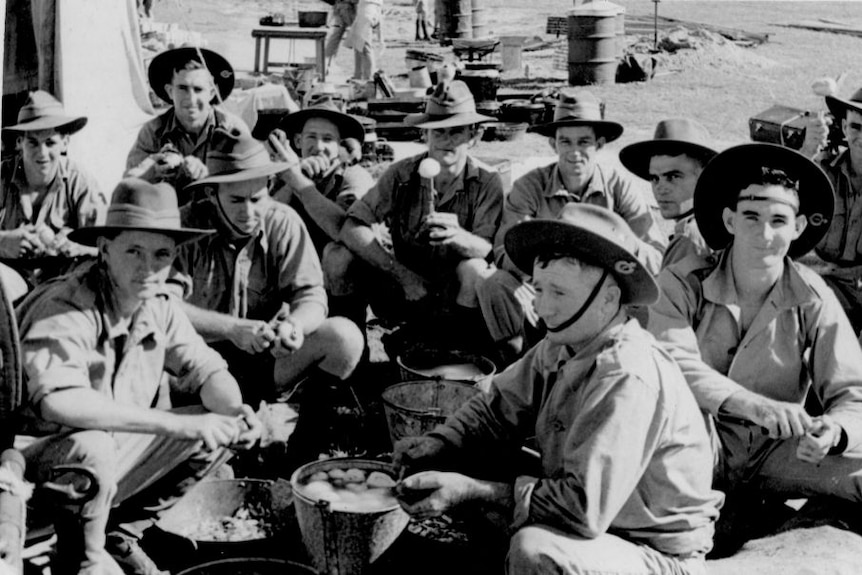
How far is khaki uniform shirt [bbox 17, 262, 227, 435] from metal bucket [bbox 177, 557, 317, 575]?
810mm

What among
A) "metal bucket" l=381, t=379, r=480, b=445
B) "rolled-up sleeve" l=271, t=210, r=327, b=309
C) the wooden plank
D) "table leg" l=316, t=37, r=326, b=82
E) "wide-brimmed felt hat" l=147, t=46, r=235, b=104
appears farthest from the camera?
the wooden plank

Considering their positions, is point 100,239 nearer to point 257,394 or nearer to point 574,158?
point 257,394

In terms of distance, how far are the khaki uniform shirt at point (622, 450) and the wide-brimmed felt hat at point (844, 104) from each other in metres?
3.31

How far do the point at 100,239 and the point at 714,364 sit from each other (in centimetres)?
272

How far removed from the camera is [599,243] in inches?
137

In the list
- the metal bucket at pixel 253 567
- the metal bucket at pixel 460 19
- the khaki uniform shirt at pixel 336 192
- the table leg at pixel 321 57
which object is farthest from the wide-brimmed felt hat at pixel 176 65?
the metal bucket at pixel 460 19

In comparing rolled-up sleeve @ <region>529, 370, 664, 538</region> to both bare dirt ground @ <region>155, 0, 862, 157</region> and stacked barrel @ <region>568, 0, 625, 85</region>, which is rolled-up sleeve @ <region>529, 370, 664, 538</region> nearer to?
bare dirt ground @ <region>155, 0, 862, 157</region>

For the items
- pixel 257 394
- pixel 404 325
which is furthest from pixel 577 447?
pixel 404 325

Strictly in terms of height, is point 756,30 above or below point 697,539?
above

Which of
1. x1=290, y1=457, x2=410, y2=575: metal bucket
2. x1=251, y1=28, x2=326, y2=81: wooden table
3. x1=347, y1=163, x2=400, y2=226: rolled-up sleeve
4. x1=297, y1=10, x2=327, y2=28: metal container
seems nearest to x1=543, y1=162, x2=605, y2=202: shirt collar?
x1=347, y1=163, x2=400, y2=226: rolled-up sleeve

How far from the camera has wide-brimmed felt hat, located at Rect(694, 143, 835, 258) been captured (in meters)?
4.35

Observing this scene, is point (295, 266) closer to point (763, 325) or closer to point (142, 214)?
point (142, 214)

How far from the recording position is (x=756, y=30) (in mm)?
28109

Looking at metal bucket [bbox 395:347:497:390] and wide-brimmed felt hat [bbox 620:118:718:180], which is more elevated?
wide-brimmed felt hat [bbox 620:118:718:180]
